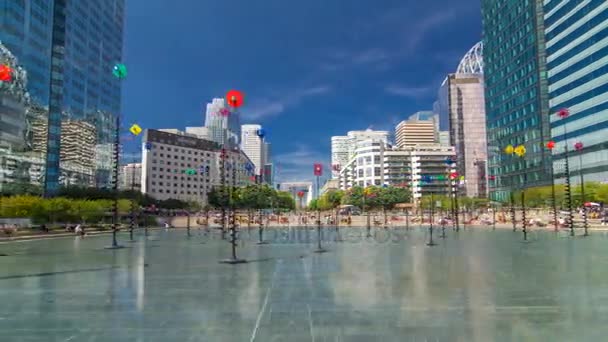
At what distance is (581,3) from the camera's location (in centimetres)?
7875

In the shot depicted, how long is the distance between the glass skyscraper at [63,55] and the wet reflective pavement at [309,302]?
216 feet

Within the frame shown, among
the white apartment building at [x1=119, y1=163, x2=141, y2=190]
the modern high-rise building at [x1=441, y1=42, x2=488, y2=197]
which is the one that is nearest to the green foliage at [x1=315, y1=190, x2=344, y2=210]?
the modern high-rise building at [x1=441, y1=42, x2=488, y2=197]

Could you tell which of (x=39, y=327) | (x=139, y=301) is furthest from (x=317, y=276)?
(x=39, y=327)

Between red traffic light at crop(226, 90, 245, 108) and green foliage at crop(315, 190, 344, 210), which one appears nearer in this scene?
red traffic light at crop(226, 90, 245, 108)

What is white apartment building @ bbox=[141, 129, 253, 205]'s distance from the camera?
14912 cm

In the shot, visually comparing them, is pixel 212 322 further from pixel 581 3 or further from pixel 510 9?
pixel 510 9

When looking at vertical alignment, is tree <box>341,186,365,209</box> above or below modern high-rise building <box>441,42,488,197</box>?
below

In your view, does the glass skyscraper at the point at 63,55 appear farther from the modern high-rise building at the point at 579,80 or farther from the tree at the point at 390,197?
the modern high-rise building at the point at 579,80

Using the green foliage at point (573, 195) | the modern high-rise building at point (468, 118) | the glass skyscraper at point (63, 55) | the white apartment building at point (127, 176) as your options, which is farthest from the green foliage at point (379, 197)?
the glass skyscraper at point (63, 55)

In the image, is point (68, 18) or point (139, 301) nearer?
point (139, 301)

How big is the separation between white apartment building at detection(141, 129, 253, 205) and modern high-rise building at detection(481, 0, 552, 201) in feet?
294

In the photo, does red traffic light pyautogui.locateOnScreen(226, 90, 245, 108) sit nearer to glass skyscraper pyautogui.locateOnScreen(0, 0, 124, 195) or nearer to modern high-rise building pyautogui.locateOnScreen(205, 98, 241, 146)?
modern high-rise building pyautogui.locateOnScreen(205, 98, 241, 146)

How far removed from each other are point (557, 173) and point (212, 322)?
9670 centimetres

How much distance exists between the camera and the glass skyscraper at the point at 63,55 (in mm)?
67000
